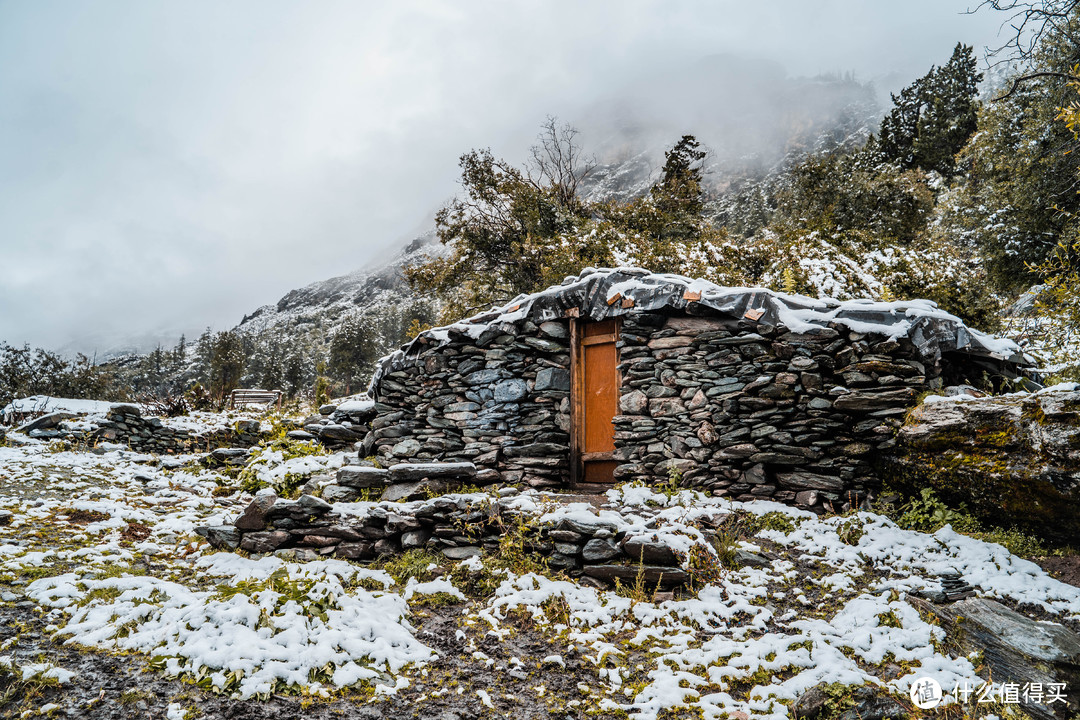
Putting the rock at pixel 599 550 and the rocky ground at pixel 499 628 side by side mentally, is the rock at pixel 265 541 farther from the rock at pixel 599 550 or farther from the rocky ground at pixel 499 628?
the rock at pixel 599 550

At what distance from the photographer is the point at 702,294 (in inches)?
272

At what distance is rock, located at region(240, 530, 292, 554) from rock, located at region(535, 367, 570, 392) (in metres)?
4.02

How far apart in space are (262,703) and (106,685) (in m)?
0.88

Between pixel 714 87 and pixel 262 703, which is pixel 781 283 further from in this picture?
pixel 714 87

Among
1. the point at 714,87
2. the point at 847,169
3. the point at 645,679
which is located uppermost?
the point at 714,87

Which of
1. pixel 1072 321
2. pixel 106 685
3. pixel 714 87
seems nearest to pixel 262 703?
pixel 106 685

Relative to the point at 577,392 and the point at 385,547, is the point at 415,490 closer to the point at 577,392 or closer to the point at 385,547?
the point at 385,547

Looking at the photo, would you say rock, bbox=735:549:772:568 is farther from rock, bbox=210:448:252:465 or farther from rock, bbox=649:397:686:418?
rock, bbox=210:448:252:465

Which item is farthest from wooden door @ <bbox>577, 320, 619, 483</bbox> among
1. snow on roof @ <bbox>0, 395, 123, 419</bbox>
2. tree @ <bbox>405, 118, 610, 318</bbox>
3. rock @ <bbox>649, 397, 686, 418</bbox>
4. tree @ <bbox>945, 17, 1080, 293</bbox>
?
snow on roof @ <bbox>0, 395, 123, 419</bbox>

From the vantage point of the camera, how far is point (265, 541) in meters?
5.34

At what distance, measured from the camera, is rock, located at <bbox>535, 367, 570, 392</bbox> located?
25.7ft

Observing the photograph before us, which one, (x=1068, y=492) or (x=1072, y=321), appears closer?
(x=1068, y=492)

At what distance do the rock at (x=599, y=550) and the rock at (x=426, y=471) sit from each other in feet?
7.19

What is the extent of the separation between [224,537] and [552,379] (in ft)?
15.5
